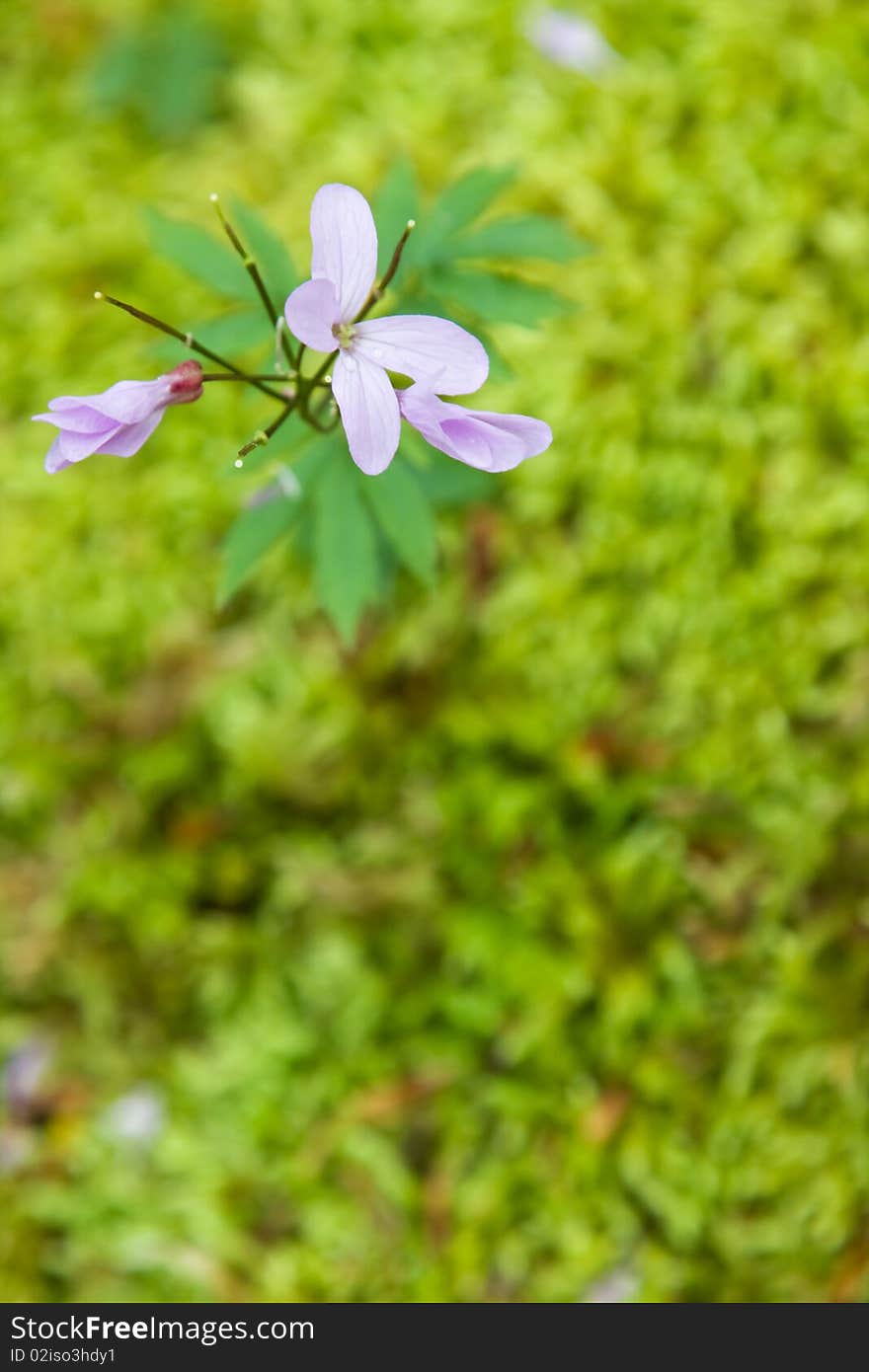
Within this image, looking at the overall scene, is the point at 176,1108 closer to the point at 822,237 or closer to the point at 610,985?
the point at 610,985

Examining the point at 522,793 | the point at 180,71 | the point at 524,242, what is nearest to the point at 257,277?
the point at 524,242

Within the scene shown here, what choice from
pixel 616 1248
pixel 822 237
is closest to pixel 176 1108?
pixel 616 1248

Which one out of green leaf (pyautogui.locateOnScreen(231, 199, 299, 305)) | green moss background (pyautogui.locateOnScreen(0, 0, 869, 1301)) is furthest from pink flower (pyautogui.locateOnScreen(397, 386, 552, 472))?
green moss background (pyautogui.locateOnScreen(0, 0, 869, 1301))

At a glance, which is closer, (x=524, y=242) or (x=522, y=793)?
(x=524, y=242)

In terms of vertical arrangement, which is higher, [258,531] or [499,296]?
[499,296]

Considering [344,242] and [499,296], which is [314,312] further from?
[499,296]

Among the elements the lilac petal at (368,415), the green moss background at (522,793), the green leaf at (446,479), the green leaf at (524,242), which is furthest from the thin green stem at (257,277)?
the green moss background at (522,793)

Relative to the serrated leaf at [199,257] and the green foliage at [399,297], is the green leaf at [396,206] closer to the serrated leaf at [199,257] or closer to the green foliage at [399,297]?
the green foliage at [399,297]
